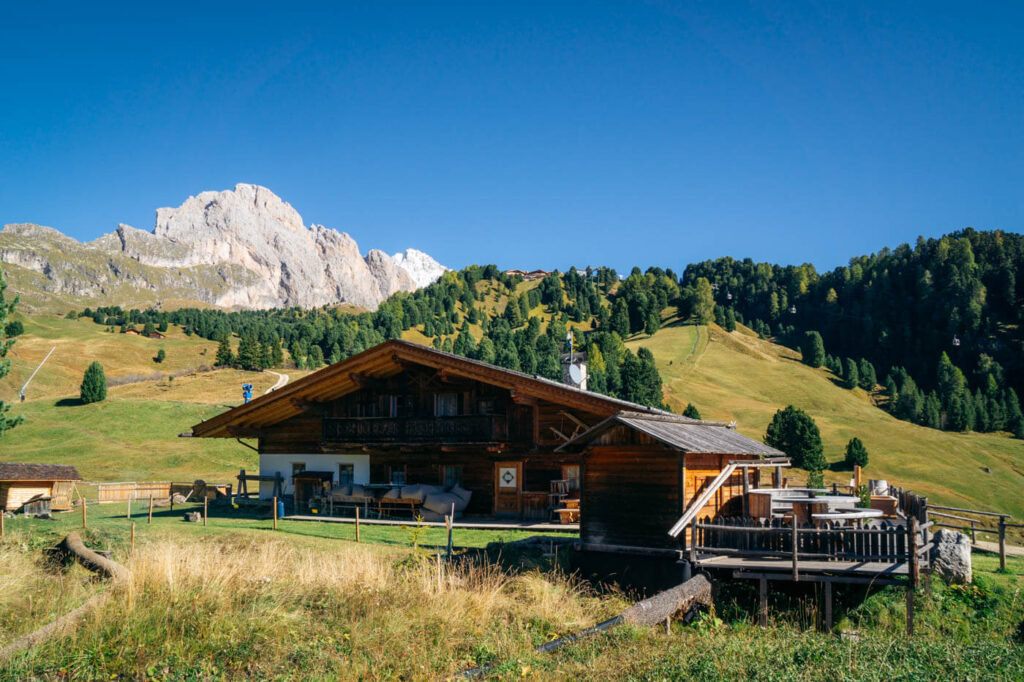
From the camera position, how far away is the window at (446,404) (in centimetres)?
3002

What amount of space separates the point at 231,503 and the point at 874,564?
27689 mm

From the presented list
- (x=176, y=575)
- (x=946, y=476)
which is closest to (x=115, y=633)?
(x=176, y=575)

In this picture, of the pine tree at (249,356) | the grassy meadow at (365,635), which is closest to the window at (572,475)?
the grassy meadow at (365,635)

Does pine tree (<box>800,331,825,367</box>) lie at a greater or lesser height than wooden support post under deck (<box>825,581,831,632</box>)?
greater

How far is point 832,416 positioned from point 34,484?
270 ft

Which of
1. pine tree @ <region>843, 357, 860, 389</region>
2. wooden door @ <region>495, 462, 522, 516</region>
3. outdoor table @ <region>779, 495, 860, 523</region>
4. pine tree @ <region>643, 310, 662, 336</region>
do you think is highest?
pine tree @ <region>643, 310, 662, 336</region>

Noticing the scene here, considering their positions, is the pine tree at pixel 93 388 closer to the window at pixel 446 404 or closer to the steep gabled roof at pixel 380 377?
the steep gabled roof at pixel 380 377

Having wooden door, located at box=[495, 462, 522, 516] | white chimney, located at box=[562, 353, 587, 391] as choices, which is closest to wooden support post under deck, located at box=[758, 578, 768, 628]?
wooden door, located at box=[495, 462, 522, 516]

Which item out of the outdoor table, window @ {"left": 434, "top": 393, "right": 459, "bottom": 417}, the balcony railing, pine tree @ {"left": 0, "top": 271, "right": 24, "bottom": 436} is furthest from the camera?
window @ {"left": 434, "top": 393, "right": 459, "bottom": 417}

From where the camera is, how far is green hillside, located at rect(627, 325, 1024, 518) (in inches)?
2501

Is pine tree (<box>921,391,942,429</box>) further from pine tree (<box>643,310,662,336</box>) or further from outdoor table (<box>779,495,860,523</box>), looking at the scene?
outdoor table (<box>779,495,860,523</box>)

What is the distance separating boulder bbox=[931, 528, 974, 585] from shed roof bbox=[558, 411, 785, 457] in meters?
5.06

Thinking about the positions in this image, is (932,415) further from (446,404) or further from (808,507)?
(808,507)

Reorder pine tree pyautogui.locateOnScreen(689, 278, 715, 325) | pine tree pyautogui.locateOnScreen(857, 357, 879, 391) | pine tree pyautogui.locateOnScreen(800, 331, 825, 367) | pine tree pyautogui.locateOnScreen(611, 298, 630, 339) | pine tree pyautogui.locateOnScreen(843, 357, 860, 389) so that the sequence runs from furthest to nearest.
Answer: pine tree pyautogui.locateOnScreen(689, 278, 715, 325) → pine tree pyautogui.locateOnScreen(611, 298, 630, 339) → pine tree pyautogui.locateOnScreen(800, 331, 825, 367) → pine tree pyautogui.locateOnScreen(857, 357, 879, 391) → pine tree pyautogui.locateOnScreen(843, 357, 860, 389)
